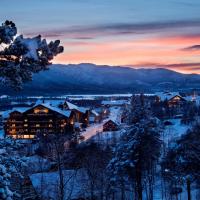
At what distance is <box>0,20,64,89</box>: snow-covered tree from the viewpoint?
31.4 feet

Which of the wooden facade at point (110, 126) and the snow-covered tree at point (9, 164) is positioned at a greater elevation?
the snow-covered tree at point (9, 164)

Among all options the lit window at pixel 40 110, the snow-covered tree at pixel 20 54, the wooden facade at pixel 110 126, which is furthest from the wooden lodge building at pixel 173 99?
the snow-covered tree at pixel 20 54

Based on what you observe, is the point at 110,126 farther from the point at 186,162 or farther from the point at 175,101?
A: the point at 186,162

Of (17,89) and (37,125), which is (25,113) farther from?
(17,89)

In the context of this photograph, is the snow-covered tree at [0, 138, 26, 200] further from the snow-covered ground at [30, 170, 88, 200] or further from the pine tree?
the pine tree

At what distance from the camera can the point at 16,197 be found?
10.2 m

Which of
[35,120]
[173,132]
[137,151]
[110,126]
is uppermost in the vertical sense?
[137,151]

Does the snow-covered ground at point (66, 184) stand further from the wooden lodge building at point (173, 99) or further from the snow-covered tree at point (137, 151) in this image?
the wooden lodge building at point (173, 99)

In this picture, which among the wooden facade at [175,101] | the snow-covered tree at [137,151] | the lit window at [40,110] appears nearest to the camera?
the snow-covered tree at [137,151]

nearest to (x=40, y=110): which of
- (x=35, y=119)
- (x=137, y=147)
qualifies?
(x=35, y=119)

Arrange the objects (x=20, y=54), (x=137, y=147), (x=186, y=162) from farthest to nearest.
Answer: (x=186, y=162) → (x=137, y=147) → (x=20, y=54)

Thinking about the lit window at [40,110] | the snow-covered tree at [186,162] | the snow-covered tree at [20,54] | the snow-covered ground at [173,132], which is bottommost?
the snow-covered ground at [173,132]

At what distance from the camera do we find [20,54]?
386 inches

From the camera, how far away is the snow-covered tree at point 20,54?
31.4 feet
